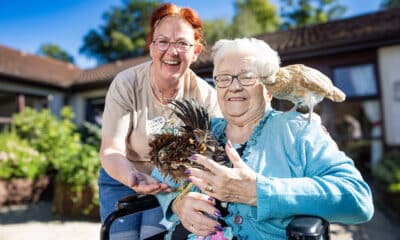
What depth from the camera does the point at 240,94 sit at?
4.62 ft

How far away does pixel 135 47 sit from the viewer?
27.4 meters

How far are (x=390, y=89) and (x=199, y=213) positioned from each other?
709 cm

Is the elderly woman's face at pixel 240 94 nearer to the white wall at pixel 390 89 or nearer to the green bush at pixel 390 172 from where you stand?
the green bush at pixel 390 172

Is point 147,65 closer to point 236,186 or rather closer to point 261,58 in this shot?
point 261,58

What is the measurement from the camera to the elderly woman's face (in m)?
1.40

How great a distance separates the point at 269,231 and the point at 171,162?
19.2 inches

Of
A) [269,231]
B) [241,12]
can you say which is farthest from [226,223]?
[241,12]

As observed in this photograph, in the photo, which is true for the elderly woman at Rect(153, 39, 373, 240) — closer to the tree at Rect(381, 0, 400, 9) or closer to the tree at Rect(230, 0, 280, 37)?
the tree at Rect(230, 0, 280, 37)

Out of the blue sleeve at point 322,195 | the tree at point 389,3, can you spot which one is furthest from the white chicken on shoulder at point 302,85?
the tree at point 389,3

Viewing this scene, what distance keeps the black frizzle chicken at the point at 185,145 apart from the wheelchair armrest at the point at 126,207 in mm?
397

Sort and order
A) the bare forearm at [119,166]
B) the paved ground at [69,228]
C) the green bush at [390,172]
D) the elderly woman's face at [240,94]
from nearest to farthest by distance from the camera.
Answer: the elderly woman's face at [240,94]
the bare forearm at [119,166]
the paved ground at [69,228]
the green bush at [390,172]

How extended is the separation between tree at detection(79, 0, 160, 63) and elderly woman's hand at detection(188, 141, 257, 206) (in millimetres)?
27099

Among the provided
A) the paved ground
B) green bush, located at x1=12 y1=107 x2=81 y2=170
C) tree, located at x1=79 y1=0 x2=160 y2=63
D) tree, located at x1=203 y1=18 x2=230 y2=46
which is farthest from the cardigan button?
tree, located at x1=79 y1=0 x2=160 y2=63

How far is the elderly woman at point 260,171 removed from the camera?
3.62ft
